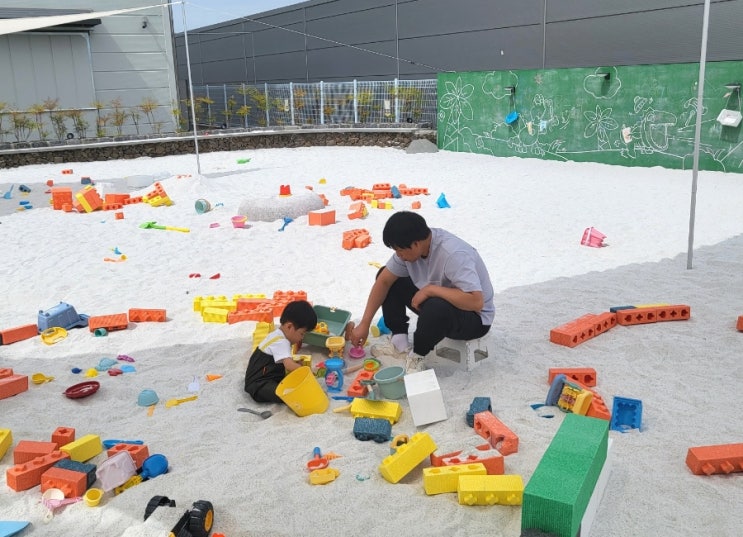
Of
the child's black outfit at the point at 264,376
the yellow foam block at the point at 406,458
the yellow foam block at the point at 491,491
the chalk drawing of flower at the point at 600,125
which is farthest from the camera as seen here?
the chalk drawing of flower at the point at 600,125

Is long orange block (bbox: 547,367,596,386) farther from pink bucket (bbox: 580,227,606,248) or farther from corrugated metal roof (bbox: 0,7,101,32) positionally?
corrugated metal roof (bbox: 0,7,101,32)

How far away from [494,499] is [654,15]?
554 inches

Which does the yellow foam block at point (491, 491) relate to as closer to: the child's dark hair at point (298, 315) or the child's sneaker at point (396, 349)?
the child's dark hair at point (298, 315)

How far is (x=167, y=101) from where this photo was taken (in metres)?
19.0

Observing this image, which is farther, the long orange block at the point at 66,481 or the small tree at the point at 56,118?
the small tree at the point at 56,118

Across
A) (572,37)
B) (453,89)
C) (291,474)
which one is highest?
(572,37)

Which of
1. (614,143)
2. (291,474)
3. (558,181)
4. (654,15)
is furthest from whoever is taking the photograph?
(654,15)

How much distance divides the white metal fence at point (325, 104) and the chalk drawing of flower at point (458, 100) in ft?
4.16

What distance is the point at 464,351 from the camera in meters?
3.88

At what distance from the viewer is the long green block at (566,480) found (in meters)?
2.06

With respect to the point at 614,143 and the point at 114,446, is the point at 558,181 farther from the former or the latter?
the point at 114,446

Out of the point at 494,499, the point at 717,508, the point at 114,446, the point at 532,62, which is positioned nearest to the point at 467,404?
the point at 494,499

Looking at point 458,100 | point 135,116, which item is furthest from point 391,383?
point 135,116

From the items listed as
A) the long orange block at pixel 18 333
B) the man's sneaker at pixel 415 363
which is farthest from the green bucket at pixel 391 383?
the long orange block at pixel 18 333
